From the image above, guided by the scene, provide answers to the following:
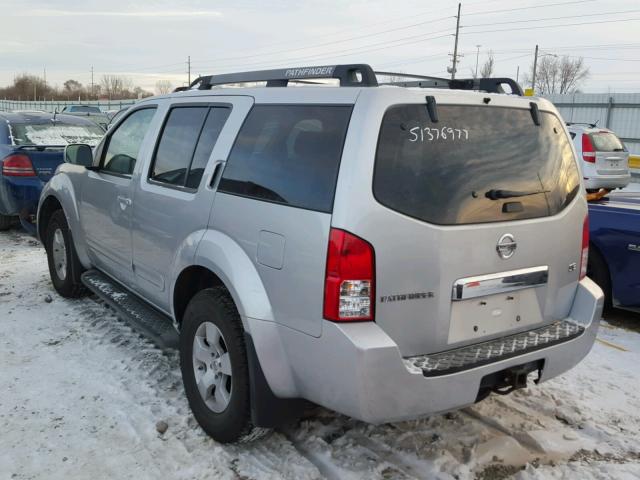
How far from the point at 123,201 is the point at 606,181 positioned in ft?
42.5

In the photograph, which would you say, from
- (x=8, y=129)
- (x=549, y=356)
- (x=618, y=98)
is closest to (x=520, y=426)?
(x=549, y=356)

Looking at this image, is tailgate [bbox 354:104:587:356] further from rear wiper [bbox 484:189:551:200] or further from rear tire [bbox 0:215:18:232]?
rear tire [bbox 0:215:18:232]

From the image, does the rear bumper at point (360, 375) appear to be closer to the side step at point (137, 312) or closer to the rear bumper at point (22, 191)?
the side step at point (137, 312)

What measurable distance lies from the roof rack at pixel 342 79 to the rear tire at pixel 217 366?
123 centimetres

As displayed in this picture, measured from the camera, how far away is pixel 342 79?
286 cm

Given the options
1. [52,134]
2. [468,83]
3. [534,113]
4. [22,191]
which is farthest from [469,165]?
[52,134]

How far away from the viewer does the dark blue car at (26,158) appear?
7863 mm

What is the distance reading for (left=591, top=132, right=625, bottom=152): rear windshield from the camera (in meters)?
14.0

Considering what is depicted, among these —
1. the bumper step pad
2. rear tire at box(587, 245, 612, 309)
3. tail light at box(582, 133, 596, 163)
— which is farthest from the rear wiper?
tail light at box(582, 133, 596, 163)

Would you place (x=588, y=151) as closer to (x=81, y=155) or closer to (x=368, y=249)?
(x=81, y=155)

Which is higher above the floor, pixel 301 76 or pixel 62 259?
pixel 301 76

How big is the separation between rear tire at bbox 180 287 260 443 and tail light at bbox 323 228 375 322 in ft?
2.25

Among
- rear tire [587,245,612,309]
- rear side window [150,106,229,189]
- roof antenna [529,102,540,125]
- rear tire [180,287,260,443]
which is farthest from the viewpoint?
rear tire [587,245,612,309]

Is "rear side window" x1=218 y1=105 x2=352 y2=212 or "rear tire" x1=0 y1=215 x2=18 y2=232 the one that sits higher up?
"rear side window" x1=218 y1=105 x2=352 y2=212
